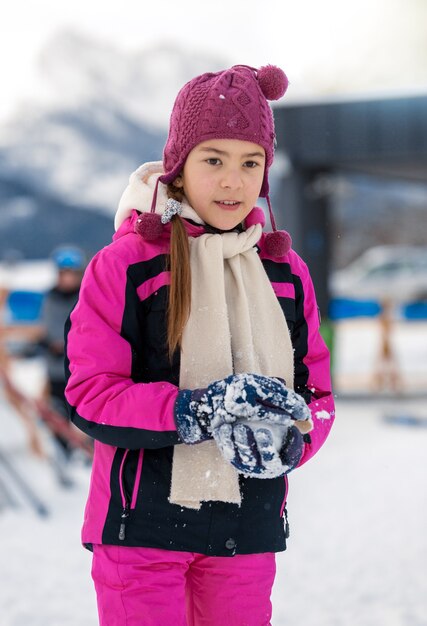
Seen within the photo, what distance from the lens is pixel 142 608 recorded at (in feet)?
5.17

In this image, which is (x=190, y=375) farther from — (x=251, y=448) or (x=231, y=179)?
(x=231, y=179)

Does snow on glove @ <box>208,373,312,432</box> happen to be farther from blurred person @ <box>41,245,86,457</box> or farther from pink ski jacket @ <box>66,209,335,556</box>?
blurred person @ <box>41,245,86,457</box>

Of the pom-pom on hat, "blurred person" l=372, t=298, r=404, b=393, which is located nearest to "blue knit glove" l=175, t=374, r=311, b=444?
the pom-pom on hat

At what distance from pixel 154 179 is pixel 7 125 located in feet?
178

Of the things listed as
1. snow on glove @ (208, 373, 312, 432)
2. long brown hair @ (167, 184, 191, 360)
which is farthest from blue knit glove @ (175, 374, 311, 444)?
long brown hair @ (167, 184, 191, 360)

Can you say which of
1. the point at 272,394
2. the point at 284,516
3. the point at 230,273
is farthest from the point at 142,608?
the point at 230,273

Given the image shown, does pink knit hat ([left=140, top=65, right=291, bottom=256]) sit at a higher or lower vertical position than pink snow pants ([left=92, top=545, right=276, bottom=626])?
higher

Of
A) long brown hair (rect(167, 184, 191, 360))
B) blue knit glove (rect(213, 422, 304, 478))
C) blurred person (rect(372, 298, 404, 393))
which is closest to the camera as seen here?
blue knit glove (rect(213, 422, 304, 478))

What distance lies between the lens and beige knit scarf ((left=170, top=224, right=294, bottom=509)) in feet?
5.20

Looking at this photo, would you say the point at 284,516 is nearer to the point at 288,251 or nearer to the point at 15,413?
the point at 288,251

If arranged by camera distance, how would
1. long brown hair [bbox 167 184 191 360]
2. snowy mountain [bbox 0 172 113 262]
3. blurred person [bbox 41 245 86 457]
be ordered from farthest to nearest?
snowy mountain [bbox 0 172 113 262] → blurred person [bbox 41 245 86 457] → long brown hair [bbox 167 184 191 360]

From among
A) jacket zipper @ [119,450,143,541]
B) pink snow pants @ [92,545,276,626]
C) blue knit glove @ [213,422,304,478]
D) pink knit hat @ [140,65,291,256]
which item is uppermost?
pink knit hat @ [140,65,291,256]

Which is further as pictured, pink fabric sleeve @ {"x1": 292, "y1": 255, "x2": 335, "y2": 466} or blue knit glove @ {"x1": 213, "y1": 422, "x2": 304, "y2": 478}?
pink fabric sleeve @ {"x1": 292, "y1": 255, "x2": 335, "y2": 466}

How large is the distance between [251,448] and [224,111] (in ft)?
2.17
